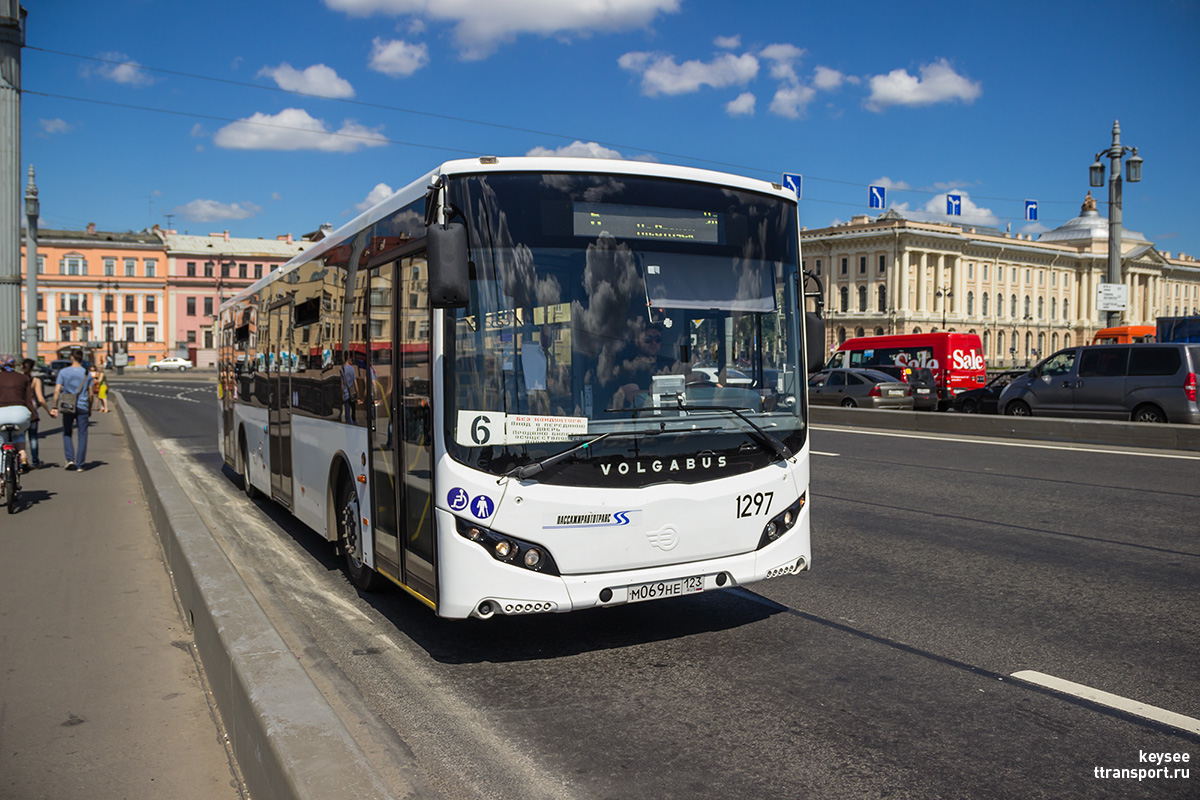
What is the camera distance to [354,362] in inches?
267

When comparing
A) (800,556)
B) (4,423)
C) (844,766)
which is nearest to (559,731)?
(844,766)

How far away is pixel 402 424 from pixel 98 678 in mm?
2032

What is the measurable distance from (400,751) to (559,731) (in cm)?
68

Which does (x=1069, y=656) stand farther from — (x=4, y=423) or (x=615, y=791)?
(x=4, y=423)

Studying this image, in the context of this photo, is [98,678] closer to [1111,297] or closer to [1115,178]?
[1115,178]

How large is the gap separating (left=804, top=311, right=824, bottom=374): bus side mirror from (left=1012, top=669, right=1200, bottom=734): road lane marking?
211 centimetres

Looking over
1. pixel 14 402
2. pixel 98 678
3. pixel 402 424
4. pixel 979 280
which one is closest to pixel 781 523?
pixel 402 424

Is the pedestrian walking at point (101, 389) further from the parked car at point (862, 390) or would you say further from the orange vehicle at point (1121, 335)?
the orange vehicle at point (1121, 335)

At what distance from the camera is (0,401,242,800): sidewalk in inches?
163

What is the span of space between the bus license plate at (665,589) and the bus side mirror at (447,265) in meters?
1.76

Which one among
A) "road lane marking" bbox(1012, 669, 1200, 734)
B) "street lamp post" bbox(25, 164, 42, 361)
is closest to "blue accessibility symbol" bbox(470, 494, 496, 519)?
"road lane marking" bbox(1012, 669, 1200, 734)

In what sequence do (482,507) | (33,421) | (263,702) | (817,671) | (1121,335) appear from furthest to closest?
1. (1121,335)
2. (33,421)
3. (817,671)
4. (482,507)
5. (263,702)

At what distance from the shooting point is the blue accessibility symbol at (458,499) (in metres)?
5.07

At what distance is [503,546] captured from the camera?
16.7 ft
